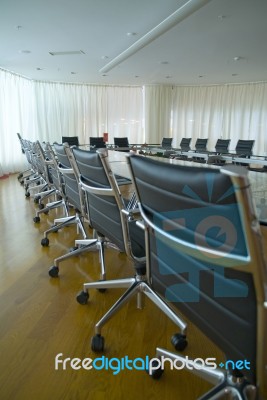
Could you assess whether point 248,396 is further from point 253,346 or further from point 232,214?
point 232,214

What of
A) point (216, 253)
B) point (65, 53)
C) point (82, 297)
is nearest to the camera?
point (216, 253)

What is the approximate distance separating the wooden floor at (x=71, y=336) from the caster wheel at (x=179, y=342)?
4 cm

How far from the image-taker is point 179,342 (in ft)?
4.51

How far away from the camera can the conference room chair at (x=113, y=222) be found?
4.14 feet

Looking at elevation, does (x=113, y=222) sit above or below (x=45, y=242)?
above

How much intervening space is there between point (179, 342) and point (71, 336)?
1.89 feet

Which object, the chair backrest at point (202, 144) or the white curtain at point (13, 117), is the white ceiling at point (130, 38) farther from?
the chair backrest at point (202, 144)

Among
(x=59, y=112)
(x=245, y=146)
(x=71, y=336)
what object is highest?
(x=59, y=112)

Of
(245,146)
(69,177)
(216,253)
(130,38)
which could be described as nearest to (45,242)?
(69,177)

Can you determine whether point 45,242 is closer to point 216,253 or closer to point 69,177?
point 69,177

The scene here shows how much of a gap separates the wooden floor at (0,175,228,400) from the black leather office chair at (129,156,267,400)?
427 millimetres

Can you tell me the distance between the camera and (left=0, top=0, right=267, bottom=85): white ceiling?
3.64 m

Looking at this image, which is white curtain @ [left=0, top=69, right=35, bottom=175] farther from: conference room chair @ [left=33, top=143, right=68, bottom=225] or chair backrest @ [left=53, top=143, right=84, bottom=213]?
chair backrest @ [left=53, top=143, right=84, bottom=213]

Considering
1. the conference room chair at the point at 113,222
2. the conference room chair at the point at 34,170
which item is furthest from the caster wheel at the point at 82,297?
the conference room chair at the point at 34,170
